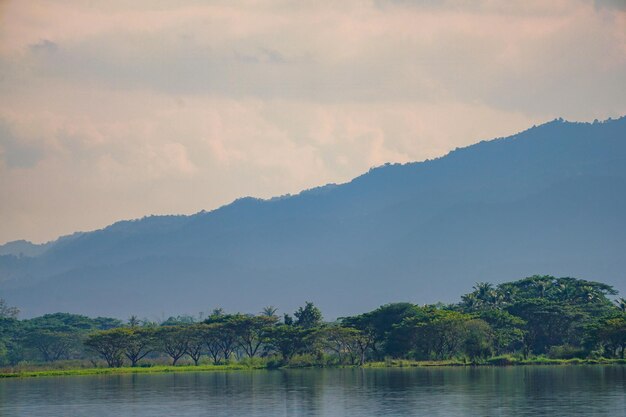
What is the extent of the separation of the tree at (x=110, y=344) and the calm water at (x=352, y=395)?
3791cm

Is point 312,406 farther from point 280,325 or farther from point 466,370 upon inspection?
point 280,325

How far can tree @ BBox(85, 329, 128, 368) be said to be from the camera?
167475 mm

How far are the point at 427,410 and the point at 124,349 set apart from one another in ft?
344

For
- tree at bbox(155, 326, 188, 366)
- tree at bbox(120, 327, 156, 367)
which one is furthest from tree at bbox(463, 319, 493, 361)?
tree at bbox(120, 327, 156, 367)

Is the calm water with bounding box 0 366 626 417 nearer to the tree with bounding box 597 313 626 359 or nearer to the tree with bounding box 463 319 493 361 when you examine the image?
the tree with bounding box 597 313 626 359

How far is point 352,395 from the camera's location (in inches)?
3642

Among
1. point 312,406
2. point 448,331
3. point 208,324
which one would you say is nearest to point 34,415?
point 312,406

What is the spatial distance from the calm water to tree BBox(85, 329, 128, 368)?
37915 mm

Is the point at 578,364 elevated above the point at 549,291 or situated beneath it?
situated beneath

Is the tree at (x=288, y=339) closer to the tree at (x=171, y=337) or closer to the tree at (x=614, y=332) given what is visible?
the tree at (x=171, y=337)

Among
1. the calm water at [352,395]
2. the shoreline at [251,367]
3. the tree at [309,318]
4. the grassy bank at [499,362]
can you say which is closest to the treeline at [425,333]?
the tree at [309,318]

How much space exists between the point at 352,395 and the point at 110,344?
8648cm

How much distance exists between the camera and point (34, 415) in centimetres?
8012

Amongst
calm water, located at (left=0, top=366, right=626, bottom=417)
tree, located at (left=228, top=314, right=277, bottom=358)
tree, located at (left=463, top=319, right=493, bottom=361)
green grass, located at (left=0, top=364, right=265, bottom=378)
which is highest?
tree, located at (left=228, top=314, right=277, bottom=358)
